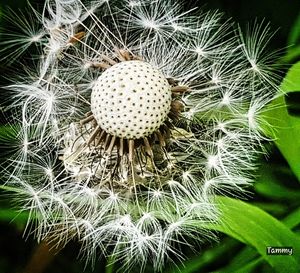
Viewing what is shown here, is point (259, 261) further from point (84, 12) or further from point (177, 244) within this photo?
point (84, 12)

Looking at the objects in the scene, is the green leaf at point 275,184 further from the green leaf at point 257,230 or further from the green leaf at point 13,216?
the green leaf at point 13,216

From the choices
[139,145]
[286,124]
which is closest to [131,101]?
[139,145]

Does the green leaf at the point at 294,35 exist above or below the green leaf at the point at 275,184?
above

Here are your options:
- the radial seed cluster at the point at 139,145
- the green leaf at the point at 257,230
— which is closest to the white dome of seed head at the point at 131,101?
the radial seed cluster at the point at 139,145

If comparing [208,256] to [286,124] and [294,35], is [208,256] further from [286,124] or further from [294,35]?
[294,35]

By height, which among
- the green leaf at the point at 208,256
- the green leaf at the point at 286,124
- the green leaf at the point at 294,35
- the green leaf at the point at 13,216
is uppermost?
the green leaf at the point at 294,35

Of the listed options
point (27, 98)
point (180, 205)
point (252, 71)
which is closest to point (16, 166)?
point (27, 98)
